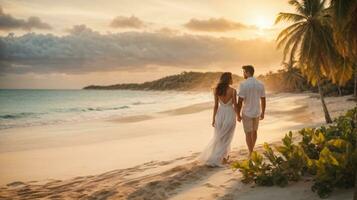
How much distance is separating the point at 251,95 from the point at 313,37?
15.9m

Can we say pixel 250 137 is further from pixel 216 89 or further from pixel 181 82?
pixel 181 82

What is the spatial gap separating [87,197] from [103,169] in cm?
238

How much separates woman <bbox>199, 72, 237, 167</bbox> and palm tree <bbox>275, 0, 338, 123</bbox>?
1521cm

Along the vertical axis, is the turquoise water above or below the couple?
below

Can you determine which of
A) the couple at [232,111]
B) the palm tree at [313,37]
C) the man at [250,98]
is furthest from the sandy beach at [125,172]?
the palm tree at [313,37]

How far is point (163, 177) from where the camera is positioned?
709 cm

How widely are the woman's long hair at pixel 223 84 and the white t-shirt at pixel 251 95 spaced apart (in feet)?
1.13

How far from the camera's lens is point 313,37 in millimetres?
22156

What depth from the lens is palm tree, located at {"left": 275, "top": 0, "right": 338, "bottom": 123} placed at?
72.4 ft

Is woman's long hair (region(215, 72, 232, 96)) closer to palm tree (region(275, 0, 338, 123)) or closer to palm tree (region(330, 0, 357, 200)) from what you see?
palm tree (region(330, 0, 357, 200))

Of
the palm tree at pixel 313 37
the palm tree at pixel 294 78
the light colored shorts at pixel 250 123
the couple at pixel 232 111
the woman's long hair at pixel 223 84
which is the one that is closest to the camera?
the woman's long hair at pixel 223 84

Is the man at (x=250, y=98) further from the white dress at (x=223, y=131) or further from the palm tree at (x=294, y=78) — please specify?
the palm tree at (x=294, y=78)

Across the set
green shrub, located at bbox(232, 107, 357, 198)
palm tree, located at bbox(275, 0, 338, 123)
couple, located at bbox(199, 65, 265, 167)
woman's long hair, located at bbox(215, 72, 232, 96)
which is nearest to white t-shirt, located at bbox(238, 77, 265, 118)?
couple, located at bbox(199, 65, 265, 167)

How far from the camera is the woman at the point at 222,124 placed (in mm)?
7719
